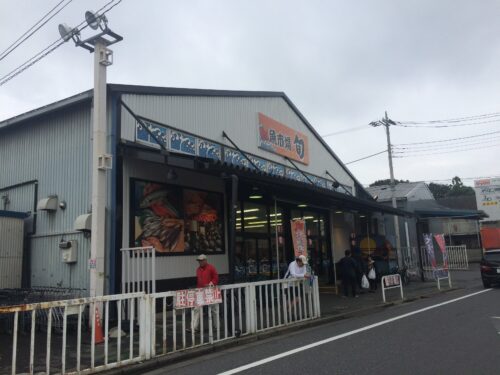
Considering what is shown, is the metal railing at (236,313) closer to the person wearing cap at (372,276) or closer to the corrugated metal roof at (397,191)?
the person wearing cap at (372,276)

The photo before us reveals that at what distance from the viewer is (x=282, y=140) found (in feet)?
61.5

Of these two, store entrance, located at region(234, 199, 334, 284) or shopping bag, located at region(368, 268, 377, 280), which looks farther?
shopping bag, located at region(368, 268, 377, 280)

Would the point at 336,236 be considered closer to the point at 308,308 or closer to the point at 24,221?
the point at 308,308

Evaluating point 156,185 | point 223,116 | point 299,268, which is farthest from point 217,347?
point 223,116

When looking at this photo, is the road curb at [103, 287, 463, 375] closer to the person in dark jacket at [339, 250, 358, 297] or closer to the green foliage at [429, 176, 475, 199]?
the person in dark jacket at [339, 250, 358, 297]

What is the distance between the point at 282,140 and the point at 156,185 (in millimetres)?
7620

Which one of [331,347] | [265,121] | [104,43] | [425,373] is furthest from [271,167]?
[425,373]

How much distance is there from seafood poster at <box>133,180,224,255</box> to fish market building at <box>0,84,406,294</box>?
0.10 ft

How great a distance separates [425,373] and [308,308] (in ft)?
18.1

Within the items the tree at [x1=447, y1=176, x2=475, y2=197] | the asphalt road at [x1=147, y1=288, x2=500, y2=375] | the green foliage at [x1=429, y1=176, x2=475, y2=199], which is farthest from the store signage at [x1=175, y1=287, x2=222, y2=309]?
the tree at [x1=447, y1=176, x2=475, y2=197]

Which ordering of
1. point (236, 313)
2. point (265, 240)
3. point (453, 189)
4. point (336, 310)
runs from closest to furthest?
1. point (236, 313)
2. point (336, 310)
3. point (265, 240)
4. point (453, 189)

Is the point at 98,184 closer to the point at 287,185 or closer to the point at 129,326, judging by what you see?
the point at 129,326

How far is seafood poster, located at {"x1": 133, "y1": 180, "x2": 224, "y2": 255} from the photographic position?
12.0 m

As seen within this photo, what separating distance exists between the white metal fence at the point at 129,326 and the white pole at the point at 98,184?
678mm
